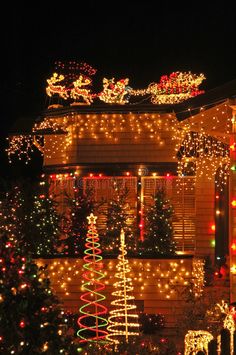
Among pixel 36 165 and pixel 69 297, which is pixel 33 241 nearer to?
pixel 69 297

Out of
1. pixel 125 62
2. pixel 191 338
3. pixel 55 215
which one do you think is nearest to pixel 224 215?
pixel 55 215

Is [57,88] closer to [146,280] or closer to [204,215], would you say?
[204,215]

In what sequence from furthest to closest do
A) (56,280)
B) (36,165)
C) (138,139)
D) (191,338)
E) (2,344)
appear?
(36,165)
(138,139)
(56,280)
(191,338)
(2,344)

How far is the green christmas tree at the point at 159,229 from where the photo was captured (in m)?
19.0

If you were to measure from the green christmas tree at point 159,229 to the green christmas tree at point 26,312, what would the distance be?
11.2m

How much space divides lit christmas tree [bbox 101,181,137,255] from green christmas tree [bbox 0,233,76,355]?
437 inches

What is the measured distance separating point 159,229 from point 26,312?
11.8m

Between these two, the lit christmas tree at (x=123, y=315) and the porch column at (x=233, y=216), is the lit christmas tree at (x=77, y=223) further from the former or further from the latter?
the porch column at (x=233, y=216)

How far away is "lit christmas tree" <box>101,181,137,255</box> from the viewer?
1919 cm

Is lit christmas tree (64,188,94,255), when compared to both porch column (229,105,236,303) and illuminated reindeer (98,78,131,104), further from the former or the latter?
porch column (229,105,236,303)

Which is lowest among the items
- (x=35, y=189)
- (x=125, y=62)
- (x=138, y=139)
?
(x=35, y=189)

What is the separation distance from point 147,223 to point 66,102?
7.24 m

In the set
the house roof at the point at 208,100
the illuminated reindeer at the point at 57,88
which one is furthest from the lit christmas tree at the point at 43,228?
the house roof at the point at 208,100

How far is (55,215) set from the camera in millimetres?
19047
